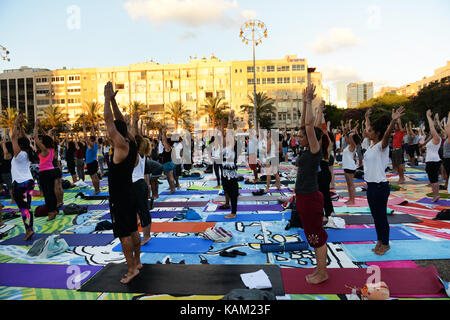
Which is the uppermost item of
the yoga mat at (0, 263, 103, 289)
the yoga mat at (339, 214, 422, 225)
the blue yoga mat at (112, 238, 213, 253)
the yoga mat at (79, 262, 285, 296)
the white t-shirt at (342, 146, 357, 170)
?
the white t-shirt at (342, 146, 357, 170)

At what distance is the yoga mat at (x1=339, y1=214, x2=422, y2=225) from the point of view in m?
6.11

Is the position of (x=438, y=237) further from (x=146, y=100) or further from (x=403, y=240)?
(x=146, y=100)

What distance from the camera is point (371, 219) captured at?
6297 millimetres

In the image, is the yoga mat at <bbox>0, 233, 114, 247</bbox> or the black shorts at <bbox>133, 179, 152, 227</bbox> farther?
the yoga mat at <bbox>0, 233, 114, 247</bbox>

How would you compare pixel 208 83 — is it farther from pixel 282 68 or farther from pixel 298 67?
pixel 298 67

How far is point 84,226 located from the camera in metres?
6.59

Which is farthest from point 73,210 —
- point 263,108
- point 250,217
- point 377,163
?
point 263,108

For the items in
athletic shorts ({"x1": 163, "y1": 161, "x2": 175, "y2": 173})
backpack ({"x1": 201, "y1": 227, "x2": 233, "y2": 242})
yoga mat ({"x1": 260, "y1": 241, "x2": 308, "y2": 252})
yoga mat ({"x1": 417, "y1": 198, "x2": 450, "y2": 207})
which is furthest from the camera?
athletic shorts ({"x1": 163, "y1": 161, "x2": 175, "y2": 173})

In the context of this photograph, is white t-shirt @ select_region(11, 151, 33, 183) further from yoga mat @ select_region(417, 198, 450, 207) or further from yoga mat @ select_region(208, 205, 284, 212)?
yoga mat @ select_region(417, 198, 450, 207)

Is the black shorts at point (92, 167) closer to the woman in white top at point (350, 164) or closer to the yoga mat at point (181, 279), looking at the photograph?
the yoga mat at point (181, 279)

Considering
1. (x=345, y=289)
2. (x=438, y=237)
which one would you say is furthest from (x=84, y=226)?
(x=438, y=237)

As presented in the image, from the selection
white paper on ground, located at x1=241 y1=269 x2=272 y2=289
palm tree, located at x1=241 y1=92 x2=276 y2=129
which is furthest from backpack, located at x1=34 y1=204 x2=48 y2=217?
palm tree, located at x1=241 y1=92 x2=276 y2=129

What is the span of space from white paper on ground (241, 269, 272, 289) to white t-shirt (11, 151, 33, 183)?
481 centimetres

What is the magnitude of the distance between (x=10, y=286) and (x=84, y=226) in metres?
2.82
